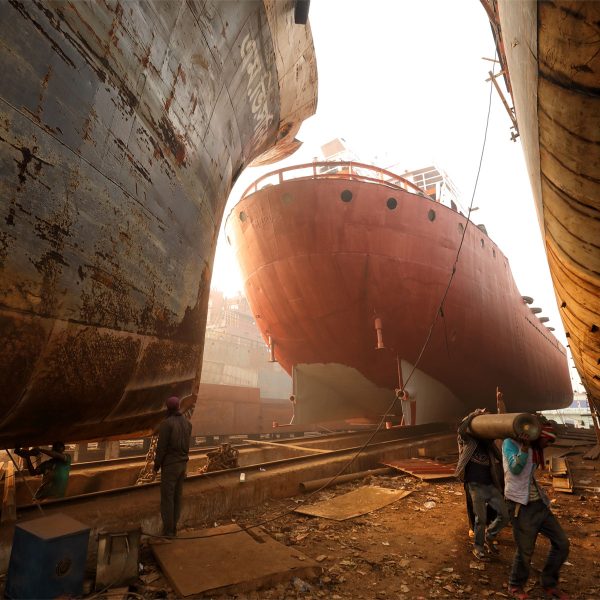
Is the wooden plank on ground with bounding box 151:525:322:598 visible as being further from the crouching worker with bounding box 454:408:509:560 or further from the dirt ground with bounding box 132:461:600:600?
the crouching worker with bounding box 454:408:509:560

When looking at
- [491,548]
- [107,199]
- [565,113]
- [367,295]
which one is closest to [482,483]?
[491,548]

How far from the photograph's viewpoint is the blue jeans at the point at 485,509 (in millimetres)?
3406

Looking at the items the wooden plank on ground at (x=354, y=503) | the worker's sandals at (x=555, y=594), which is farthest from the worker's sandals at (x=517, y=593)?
the wooden plank on ground at (x=354, y=503)

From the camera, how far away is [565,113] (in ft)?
7.07

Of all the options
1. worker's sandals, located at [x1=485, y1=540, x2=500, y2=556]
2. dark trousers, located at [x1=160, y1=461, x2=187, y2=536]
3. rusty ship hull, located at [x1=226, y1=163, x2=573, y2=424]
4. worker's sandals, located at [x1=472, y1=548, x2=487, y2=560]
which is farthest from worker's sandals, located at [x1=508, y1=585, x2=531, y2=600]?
rusty ship hull, located at [x1=226, y1=163, x2=573, y2=424]

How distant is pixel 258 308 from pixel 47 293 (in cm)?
800

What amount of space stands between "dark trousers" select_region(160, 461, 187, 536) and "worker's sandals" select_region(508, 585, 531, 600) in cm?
299

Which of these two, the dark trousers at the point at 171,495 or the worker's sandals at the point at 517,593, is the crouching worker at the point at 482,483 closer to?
the worker's sandals at the point at 517,593

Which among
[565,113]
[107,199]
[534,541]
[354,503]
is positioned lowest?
[354,503]

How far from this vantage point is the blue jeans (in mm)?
3406

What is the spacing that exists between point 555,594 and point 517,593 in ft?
0.87

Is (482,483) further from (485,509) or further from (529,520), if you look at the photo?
(529,520)

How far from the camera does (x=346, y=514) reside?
447 cm

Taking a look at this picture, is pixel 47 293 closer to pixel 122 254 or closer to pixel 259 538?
pixel 122 254
